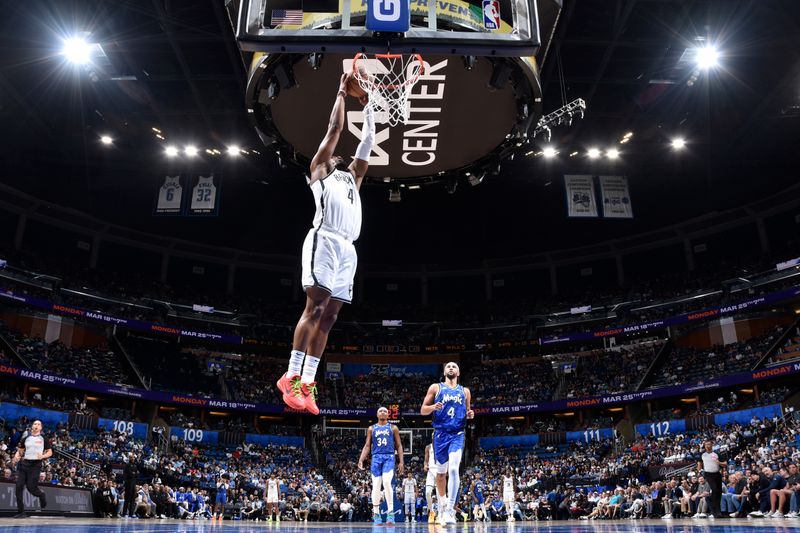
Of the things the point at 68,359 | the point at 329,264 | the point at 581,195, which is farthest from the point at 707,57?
the point at 68,359

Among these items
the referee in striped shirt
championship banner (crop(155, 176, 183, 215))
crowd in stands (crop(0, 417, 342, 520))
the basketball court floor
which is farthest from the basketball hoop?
championship banner (crop(155, 176, 183, 215))

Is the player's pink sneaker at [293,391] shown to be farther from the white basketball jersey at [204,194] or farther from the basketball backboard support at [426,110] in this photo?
the white basketball jersey at [204,194]

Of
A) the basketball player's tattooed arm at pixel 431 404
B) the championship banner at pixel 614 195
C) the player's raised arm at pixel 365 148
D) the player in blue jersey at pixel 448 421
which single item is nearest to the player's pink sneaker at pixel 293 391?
the player's raised arm at pixel 365 148

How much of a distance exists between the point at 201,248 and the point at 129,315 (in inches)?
260

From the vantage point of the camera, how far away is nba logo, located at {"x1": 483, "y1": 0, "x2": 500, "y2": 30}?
263 inches

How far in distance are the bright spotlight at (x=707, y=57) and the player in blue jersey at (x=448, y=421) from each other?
17.0 m

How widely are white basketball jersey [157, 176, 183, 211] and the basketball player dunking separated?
20.6m

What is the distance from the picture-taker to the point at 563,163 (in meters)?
26.5

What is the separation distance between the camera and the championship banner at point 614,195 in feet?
81.3

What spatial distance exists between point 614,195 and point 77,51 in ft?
65.6

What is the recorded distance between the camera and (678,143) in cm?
2528

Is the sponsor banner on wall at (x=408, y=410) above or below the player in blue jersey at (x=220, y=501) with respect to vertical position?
above

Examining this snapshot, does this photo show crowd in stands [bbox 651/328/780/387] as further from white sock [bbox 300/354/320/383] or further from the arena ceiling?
white sock [bbox 300/354/320/383]

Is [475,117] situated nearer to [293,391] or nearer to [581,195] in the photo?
[293,391]
